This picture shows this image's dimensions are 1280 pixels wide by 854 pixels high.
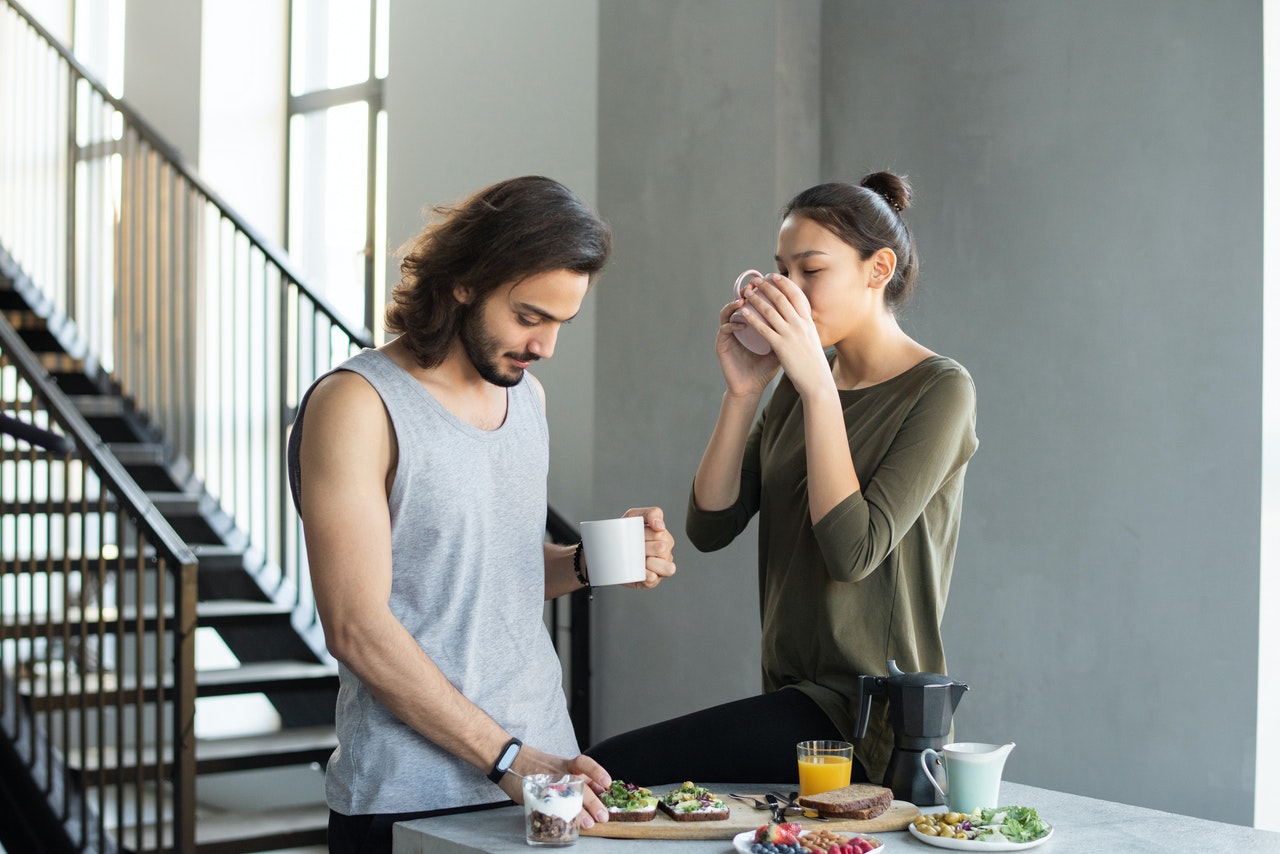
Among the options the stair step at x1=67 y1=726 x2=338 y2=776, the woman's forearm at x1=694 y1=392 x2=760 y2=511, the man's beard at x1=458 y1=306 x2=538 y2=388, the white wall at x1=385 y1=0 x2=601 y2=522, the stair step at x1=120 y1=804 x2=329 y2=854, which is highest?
the white wall at x1=385 y1=0 x2=601 y2=522

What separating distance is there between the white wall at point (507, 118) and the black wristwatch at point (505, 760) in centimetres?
227

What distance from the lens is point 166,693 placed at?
3994 millimetres

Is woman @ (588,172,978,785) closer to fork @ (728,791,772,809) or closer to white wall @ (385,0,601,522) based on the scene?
fork @ (728,791,772,809)

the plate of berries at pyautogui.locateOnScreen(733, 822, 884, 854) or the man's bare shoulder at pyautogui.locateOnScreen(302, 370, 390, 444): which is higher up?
the man's bare shoulder at pyautogui.locateOnScreen(302, 370, 390, 444)

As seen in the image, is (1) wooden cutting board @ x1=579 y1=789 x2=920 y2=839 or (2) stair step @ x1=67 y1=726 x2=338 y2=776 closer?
(1) wooden cutting board @ x1=579 y1=789 x2=920 y2=839

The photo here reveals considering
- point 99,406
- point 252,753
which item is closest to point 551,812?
point 252,753

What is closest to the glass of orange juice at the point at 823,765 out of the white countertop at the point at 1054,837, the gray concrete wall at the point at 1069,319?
the white countertop at the point at 1054,837

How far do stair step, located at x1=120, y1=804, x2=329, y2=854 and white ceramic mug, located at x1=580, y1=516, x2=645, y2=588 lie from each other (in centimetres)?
194

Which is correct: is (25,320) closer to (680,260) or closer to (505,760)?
(680,260)

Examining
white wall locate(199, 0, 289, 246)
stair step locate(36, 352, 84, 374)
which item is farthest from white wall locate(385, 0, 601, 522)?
stair step locate(36, 352, 84, 374)

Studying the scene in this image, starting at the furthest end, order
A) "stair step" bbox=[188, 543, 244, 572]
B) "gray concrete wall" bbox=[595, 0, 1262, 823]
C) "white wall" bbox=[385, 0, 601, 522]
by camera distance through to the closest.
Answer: "stair step" bbox=[188, 543, 244, 572]
"white wall" bbox=[385, 0, 601, 522]
"gray concrete wall" bbox=[595, 0, 1262, 823]

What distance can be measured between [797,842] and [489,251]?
0.79m

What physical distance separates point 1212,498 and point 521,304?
159 cm

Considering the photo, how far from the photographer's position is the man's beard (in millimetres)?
1610
